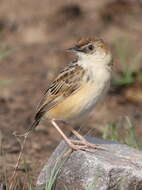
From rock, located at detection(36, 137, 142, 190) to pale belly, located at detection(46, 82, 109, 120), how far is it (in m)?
0.40

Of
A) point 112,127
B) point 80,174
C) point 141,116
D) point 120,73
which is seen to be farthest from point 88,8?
point 80,174

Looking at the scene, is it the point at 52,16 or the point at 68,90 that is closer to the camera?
the point at 68,90

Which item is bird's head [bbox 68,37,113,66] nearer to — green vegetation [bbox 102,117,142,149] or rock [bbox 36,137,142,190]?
green vegetation [bbox 102,117,142,149]

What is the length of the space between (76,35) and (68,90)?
19.8ft

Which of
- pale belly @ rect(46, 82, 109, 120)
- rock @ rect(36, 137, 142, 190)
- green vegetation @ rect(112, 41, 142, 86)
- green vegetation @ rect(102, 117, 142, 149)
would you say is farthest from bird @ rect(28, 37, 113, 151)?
green vegetation @ rect(112, 41, 142, 86)

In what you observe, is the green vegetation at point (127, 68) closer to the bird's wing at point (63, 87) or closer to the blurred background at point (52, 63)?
the blurred background at point (52, 63)

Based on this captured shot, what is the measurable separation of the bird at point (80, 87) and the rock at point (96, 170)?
0.71ft

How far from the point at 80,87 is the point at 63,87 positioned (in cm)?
28

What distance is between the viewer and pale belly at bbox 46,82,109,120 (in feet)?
23.8

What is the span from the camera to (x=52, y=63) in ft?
40.4

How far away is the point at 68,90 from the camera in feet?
24.6

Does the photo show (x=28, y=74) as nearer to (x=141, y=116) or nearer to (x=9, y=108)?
(x=9, y=108)

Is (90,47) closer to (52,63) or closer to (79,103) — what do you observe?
(79,103)

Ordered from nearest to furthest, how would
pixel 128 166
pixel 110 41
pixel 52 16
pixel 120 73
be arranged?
pixel 128 166 → pixel 120 73 → pixel 110 41 → pixel 52 16
